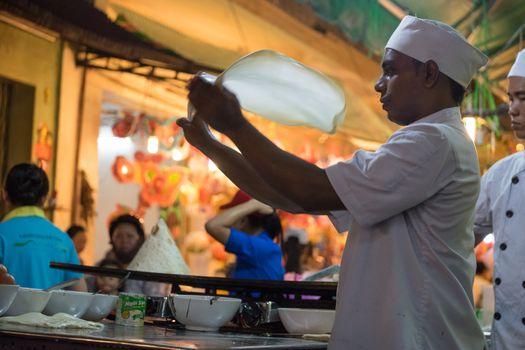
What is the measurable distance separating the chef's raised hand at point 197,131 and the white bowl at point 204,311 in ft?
2.19

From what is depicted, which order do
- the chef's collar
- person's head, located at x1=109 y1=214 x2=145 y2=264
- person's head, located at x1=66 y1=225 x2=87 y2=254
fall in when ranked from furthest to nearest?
person's head, located at x1=66 y1=225 x2=87 y2=254
person's head, located at x1=109 y1=214 x2=145 y2=264
the chef's collar

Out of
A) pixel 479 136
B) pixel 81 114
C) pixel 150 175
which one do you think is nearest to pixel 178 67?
pixel 81 114

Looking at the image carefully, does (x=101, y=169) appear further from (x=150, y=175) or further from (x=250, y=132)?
(x=250, y=132)

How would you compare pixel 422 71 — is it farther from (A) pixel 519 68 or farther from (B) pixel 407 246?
(A) pixel 519 68

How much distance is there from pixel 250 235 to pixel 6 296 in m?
2.78

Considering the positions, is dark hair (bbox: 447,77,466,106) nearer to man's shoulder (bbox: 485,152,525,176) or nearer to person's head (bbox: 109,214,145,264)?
man's shoulder (bbox: 485,152,525,176)

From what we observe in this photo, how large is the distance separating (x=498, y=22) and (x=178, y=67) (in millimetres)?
3898

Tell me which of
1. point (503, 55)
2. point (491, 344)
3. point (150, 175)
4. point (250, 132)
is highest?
point (503, 55)

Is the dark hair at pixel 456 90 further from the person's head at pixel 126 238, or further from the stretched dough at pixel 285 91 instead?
the person's head at pixel 126 238

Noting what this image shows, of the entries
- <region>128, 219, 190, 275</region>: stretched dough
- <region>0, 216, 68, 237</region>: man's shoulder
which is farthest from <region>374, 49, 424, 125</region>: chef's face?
<region>0, 216, 68, 237</region>: man's shoulder

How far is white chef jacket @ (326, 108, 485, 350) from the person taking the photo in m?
2.57

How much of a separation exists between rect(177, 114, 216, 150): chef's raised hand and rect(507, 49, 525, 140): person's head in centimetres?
166

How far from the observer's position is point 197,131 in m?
2.90

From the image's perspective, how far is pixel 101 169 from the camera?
1328cm
